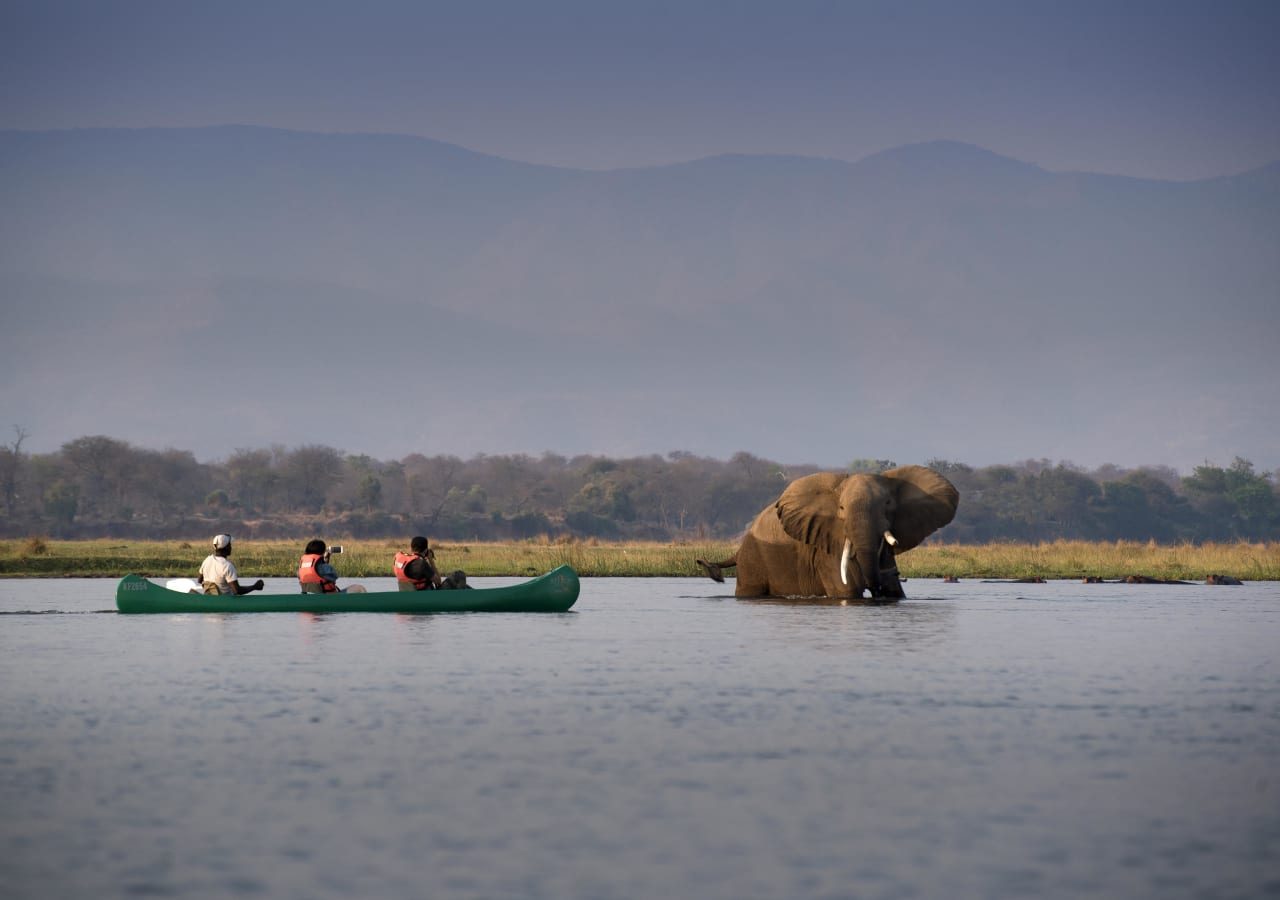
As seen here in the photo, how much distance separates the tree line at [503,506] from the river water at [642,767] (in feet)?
306

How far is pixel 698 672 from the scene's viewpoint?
65.1 feet

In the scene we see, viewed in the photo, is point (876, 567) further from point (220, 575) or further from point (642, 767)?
point (642, 767)

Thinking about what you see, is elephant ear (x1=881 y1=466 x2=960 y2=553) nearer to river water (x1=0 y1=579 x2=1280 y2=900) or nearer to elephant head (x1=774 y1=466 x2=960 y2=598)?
elephant head (x1=774 y1=466 x2=960 y2=598)

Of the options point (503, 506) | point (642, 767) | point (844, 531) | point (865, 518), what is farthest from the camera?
point (503, 506)

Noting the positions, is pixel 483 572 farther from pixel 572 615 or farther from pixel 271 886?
pixel 271 886

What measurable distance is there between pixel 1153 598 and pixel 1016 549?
68.3ft

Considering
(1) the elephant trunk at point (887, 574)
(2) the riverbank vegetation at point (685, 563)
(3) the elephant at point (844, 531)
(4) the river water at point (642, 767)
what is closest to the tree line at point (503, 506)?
(2) the riverbank vegetation at point (685, 563)

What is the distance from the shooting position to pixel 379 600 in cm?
2764

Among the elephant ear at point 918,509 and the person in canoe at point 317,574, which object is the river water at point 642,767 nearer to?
the person in canoe at point 317,574

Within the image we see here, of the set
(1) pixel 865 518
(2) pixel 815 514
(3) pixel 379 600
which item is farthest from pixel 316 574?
(1) pixel 865 518

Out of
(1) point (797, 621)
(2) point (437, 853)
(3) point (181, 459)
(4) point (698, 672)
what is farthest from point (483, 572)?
(3) point (181, 459)

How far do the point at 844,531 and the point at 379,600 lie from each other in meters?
9.03

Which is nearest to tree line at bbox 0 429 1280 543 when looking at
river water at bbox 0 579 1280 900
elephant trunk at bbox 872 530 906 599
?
elephant trunk at bbox 872 530 906 599

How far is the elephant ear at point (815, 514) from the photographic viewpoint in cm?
3241
